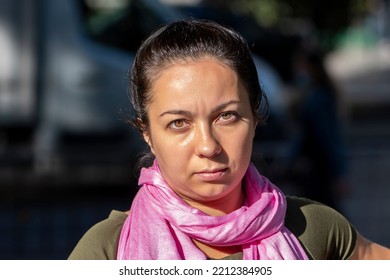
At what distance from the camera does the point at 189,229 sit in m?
2.18

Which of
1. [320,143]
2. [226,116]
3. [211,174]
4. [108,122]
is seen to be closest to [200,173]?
[211,174]

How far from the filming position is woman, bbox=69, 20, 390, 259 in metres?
2.14

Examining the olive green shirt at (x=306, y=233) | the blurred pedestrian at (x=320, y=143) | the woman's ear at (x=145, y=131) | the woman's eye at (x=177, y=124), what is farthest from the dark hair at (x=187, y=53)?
the blurred pedestrian at (x=320, y=143)

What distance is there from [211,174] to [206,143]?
7 cm

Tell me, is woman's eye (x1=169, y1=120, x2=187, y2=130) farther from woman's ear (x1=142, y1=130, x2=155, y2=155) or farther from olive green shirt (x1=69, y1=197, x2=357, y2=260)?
olive green shirt (x1=69, y1=197, x2=357, y2=260)

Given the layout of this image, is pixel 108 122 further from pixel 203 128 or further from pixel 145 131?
pixel 203 128

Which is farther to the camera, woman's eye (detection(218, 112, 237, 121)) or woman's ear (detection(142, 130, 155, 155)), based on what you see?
woman's ear (detection(142, 130, 155, 155))

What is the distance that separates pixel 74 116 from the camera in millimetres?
11594

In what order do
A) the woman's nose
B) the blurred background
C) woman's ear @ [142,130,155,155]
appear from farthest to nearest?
the blurred background, woman's ear @ [142,130,155,155], the woman's nose

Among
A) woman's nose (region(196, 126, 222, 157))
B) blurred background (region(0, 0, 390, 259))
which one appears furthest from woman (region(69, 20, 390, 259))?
blurred background (region(0, 0, 390, 259))

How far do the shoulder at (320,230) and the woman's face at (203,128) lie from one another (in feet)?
0.65

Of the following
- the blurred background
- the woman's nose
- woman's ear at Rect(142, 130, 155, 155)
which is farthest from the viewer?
Answer: the blurred background

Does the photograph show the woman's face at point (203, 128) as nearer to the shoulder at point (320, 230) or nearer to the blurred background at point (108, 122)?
the shoulder at point (320, 230)
